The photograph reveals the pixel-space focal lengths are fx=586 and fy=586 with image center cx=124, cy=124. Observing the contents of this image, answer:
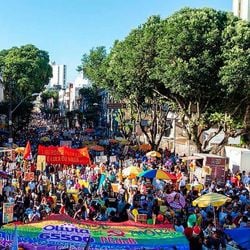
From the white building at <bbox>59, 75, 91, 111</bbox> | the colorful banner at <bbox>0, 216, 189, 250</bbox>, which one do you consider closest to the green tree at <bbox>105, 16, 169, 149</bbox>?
the colorful banner at <bbox>0, 216, 189, 250</bbox>

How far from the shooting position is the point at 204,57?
32.7 metres

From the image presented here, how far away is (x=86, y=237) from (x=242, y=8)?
51193 mm

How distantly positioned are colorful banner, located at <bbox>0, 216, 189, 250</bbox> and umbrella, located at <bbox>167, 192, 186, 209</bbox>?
6651 mm

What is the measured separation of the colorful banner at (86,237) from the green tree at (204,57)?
70.1ft

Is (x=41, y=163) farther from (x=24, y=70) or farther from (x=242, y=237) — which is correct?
(x=24, y=70)

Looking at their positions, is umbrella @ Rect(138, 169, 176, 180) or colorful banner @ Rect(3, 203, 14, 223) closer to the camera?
colorful banner @ Rect(3, 203, 14, 223)

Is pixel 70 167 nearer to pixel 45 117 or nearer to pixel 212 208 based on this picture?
pixel 212 208

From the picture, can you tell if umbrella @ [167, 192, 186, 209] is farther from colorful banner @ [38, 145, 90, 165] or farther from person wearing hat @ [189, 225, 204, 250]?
colorful banner @ [38, 145, 90, 165]

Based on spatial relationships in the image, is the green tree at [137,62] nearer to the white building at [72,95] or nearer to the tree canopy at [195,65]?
the tree canopy at [195,65]

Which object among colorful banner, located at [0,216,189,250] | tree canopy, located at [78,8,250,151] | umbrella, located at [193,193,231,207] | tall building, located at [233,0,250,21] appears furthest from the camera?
tall building, located at [233,0,250,21]

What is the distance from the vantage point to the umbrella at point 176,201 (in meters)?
18.8

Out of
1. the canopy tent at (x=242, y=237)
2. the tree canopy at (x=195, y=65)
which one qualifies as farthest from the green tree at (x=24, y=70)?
the canopy tent at (x=242, y=237)

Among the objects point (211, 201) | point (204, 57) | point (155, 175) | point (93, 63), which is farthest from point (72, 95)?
point (211, 201)

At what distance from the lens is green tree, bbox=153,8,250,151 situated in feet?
106
